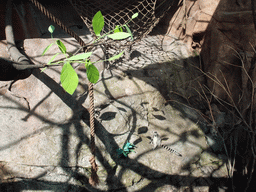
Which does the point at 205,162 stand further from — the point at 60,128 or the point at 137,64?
the point at 60,128

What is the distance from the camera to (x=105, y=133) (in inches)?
69.2

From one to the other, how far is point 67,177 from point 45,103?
678 mm

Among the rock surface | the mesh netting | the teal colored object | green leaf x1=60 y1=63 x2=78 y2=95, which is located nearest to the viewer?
green leaf x1=60 y1=63 x2=78 y2=95

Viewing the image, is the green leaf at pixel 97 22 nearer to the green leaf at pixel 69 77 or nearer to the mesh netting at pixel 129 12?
the green leaf at pixel 69 77

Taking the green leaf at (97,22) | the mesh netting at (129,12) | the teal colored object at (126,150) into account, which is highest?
the green leaf at (97,22)

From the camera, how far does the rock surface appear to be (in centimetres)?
156

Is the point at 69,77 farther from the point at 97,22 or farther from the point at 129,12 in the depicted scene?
the point at 129,12

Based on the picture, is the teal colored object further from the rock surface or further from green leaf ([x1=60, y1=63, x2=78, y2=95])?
green leaf ([x1=60, y1=63, x2=78, y2=95])

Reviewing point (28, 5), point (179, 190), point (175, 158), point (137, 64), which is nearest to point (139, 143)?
point (175, 158)

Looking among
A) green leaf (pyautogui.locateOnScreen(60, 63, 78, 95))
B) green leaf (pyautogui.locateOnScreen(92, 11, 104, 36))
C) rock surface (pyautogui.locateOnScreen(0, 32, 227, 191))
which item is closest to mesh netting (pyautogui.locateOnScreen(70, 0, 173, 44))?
rock surface (pyautogui.locateOnScreen(0, 32, 227, 191))

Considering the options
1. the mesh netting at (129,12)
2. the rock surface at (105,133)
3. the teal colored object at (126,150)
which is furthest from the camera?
the mesh netting at (129,12)

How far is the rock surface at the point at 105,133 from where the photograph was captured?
5.11 ft

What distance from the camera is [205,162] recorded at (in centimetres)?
185

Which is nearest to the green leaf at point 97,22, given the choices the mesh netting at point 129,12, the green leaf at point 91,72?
the green leaf at point 91,72
